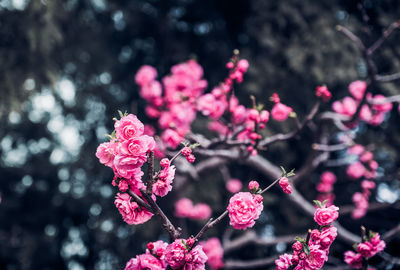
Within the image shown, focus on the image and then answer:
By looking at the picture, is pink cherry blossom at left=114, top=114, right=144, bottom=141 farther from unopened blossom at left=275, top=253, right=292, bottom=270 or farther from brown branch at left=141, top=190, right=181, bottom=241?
unopened blossom at left=275, top=253, right=292, bottom=270

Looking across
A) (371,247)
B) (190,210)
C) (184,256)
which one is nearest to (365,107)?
(371,247)

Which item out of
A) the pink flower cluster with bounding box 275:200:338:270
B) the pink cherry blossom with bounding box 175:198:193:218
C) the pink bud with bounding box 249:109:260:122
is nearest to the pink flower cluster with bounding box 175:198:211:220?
the pink cherry blossom with bounding box 175:198:193:218

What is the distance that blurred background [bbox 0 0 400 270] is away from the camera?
359 centimetres

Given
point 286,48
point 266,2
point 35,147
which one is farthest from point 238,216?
point 35,147

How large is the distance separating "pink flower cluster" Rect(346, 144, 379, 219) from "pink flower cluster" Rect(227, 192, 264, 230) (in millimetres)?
2121

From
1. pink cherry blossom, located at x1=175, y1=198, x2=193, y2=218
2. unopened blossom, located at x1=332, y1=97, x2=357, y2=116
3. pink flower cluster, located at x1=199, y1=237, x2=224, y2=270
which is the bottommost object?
pink flower cluster, located at x1=199, y1=237, x2=224, y2=270

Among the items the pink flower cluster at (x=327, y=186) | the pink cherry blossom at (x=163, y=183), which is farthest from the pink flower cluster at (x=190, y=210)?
the pink cherry blossom at (x=163, y=183)

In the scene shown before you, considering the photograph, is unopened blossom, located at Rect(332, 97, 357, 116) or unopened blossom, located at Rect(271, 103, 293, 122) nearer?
unopened blossom, located at Rect(271, 103, 293, 122)

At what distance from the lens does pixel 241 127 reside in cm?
255

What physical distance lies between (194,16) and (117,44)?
42.5 inches

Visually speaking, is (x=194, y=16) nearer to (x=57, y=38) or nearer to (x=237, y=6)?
(x=237, y=6)

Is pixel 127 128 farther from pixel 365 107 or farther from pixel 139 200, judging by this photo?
pixel 365 107

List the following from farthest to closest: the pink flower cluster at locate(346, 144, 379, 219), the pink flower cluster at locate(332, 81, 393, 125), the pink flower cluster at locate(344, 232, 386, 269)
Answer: the pink flower cluster at locate(346, 144, 379, 219) < the pink flower cluster at locate(332, 81, 393, 125) < the pink flower cluster at locate(344, 232, 386, 269)

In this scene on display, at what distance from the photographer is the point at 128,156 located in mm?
1450
